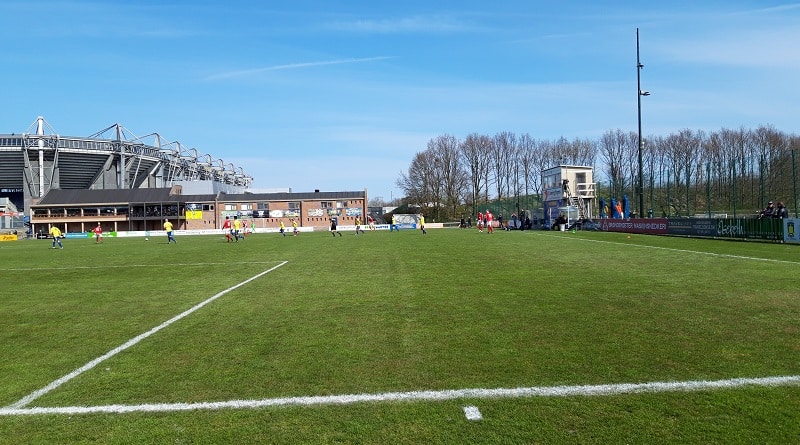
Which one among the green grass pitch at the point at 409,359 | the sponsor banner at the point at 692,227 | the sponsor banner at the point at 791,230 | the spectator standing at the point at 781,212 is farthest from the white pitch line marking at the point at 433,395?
the sponsor banner at the point at 692,227

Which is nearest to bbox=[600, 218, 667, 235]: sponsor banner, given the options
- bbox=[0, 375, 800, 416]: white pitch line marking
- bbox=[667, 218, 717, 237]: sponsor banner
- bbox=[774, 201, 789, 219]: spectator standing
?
bbox=[667, 218, 717, 237]: sponsor banner

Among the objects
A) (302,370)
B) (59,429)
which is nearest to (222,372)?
(302,370)

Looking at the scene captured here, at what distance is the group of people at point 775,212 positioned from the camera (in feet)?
77.8

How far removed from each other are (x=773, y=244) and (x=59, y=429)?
26307 mm

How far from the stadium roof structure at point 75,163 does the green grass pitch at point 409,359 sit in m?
107

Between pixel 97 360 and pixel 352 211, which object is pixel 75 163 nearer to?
pixel 352 211

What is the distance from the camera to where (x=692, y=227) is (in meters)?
29.6

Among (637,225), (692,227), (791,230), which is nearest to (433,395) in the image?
(791,230)

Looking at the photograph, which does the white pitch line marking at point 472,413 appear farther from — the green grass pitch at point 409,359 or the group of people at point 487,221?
the group of people at point 487,221

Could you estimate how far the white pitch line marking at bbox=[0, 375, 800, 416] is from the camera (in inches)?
A: 178

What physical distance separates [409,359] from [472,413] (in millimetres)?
1672

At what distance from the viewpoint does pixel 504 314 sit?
822cm

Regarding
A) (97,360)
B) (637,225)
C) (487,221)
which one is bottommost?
(97,360)

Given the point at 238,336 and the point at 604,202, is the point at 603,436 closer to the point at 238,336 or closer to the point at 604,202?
the point at 238,336
